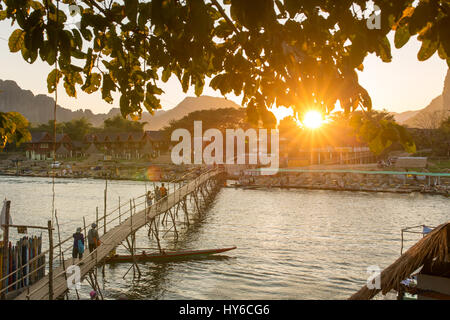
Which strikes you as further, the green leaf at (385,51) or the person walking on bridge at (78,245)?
the person walking on bridge at (78,245)

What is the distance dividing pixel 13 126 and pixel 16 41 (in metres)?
1.74

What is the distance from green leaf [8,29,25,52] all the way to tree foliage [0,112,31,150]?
1.49 m

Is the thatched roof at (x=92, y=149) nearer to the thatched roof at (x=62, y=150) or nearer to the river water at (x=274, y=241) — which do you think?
the thatched roof at (x=62, y=150)

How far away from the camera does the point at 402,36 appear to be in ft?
8.19

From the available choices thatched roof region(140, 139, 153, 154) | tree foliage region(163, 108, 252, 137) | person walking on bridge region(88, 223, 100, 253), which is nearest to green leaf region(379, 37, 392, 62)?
person walking on bridge region(88, 223, 100, 253)

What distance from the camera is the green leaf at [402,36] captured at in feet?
8.13

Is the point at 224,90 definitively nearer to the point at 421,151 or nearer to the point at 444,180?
the point at 444,180

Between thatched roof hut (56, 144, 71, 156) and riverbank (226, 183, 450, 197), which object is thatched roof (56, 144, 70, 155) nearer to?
thatched roof hut (56, 144, 71, 156)

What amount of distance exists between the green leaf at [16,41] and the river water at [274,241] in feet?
40.6

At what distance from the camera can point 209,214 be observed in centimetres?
3250

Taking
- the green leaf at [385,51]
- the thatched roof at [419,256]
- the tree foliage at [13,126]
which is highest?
the green leaf at [385,51]

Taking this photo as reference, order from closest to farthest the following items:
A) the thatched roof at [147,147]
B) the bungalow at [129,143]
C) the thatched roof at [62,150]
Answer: the thatched roof at [147,147]
the bungalow at [129,143]
the thatched roof at [62,150]

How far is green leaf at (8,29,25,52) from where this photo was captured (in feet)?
10.4

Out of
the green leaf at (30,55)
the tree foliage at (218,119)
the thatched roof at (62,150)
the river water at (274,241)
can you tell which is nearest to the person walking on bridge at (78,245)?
the river water at (274,241)
